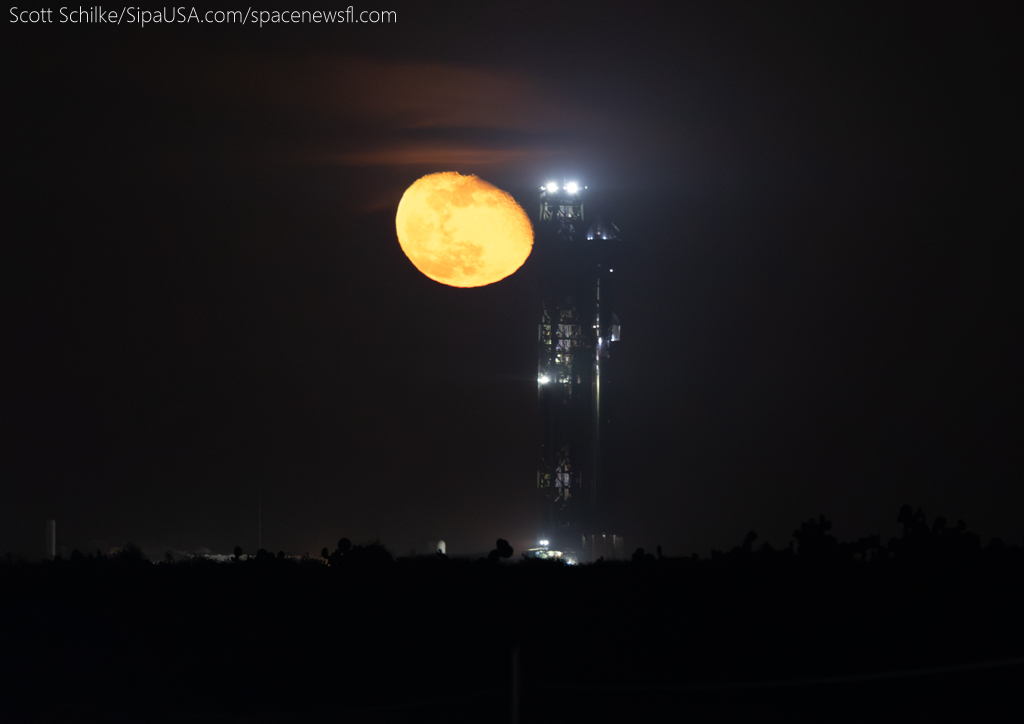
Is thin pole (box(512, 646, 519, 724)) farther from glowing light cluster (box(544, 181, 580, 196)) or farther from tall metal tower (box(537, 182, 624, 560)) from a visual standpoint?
glowing light cluster (box(544, 181, 580, 196))

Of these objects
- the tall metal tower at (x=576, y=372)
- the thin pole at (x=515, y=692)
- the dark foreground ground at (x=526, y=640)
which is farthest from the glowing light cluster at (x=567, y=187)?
the thin pole at (x=515, y=692)

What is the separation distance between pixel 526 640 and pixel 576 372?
5546 cm

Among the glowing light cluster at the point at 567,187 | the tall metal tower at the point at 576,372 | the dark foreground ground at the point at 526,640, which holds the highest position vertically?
the glowing light cluster at the point at 567,187

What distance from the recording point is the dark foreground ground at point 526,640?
1016 cm

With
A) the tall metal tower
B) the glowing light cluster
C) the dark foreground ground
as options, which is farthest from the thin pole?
the glowing light cluster

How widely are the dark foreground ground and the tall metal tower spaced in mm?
53083

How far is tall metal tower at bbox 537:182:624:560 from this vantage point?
6769cm

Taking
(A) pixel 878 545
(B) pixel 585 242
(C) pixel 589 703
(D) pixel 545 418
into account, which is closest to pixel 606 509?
(D) pixel 545 418

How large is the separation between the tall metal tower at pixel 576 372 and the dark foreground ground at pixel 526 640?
174ft

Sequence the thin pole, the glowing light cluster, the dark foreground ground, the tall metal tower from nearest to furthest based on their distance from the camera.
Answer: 1. the thin pole
2. the dark foreground ground
3. the tall metal tower
4. the glowing light cluster

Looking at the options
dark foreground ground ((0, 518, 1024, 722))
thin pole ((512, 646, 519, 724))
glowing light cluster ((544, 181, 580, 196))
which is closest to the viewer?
thin pole ((512, 646, 519, 724))

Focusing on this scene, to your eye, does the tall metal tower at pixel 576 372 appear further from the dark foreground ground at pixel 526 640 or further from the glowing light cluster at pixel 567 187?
the dark foreground ground at pixel 526 640

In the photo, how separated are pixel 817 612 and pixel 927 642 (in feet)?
→ 4.03

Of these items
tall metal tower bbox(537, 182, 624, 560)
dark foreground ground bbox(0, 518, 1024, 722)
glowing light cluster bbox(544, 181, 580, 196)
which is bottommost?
dark foreground ground bbox(0, 518, 1024, 722)
